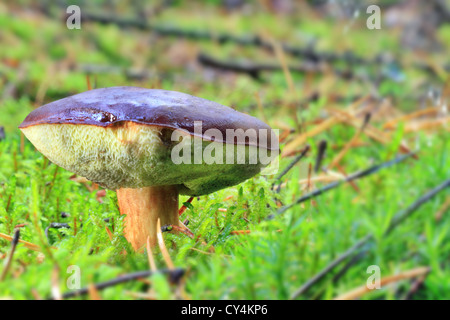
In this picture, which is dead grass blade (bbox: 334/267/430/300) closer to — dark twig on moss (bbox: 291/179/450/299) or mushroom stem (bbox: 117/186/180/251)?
dark twig on moss (bbox: 291/179/450/299)

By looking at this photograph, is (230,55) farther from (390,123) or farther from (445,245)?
(445,245)

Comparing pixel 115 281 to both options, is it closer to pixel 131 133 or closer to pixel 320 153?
pixel 131 133

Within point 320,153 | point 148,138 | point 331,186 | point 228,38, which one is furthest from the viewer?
point 228,38

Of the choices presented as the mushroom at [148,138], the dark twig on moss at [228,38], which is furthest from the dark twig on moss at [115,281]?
the dark twig on moss at [228,38]

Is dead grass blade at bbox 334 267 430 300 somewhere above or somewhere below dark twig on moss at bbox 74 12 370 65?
below

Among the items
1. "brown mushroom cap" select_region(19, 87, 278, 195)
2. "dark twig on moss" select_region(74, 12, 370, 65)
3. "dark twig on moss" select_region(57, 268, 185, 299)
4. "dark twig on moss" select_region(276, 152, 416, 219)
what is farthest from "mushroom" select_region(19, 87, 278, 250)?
"dark twig on moss" select_region(74, 12, 370, 65)

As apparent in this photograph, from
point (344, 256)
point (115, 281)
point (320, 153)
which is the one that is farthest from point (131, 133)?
point (320, 153)

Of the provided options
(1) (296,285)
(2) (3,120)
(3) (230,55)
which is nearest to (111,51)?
(3) (230,55)
